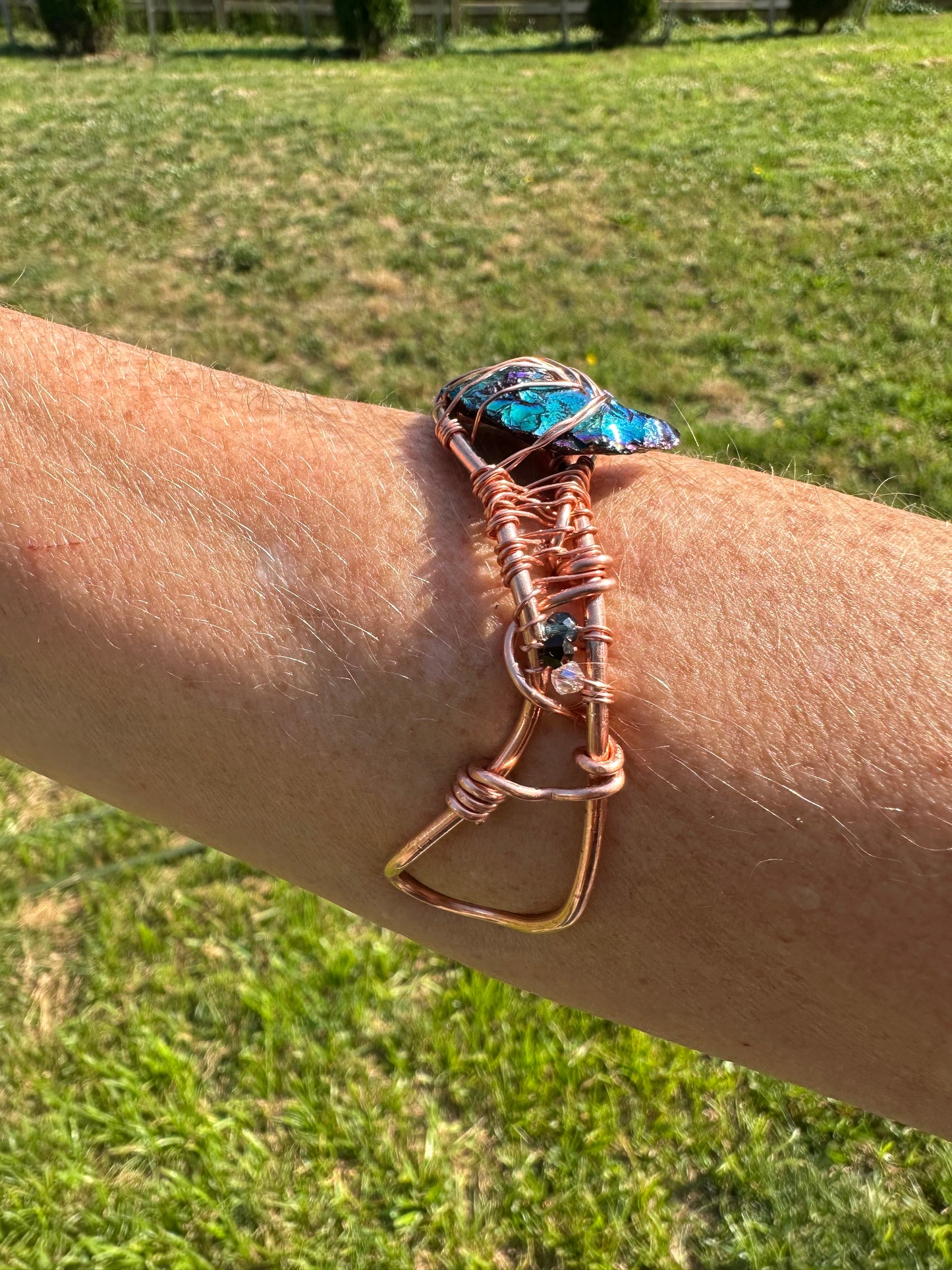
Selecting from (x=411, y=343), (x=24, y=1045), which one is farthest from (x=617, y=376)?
(x=24, y=1045)

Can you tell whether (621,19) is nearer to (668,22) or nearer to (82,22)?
(668,22)

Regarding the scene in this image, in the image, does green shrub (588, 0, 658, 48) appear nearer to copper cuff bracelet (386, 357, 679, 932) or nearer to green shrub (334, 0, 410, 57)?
green shrub (334, 0, 410, 57)

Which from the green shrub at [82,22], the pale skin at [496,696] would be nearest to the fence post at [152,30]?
the green shrub at [82,22]

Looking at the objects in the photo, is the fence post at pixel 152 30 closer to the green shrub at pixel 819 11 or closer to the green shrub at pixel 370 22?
the green shrub at pixel 370 22

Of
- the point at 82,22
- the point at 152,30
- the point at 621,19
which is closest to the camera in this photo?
the point at 621,19

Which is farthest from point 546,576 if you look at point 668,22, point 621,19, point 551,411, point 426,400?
point 668,22

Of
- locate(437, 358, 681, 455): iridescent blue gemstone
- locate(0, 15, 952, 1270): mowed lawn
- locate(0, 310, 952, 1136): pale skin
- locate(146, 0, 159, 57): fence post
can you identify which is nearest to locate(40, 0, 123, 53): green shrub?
locate(146, 0, 159, 57): fence post

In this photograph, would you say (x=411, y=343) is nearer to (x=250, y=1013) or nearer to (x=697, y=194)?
(x=697, y=194)
